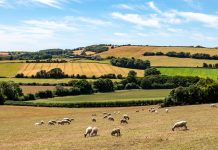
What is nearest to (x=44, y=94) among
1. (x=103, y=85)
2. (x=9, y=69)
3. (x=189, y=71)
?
(x=103, y=85)

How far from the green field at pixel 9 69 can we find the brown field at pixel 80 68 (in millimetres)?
2918

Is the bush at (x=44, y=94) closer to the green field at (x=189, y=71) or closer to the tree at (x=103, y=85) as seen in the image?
the tree at (x=103, y=85)

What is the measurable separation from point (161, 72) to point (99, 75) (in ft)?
98.5

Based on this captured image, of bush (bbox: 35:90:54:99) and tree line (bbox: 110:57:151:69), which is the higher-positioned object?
tree line (bbox: 110:57:151:69)

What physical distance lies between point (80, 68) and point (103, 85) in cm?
3525

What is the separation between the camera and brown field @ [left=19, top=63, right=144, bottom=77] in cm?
17202

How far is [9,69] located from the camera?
17962cm

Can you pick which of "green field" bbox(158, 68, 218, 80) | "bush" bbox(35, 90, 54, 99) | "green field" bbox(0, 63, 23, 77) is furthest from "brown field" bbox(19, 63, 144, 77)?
"bush" bbox(35, 90, 54, 99)

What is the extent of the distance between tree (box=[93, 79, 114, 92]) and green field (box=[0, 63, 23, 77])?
4635 cm

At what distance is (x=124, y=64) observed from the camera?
634 ft

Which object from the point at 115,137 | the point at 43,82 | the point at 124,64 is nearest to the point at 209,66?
the point at 124,64

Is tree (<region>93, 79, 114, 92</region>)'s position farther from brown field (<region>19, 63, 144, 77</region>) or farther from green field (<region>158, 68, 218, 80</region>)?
green field (<region>158, 68, 218, 80</region>)

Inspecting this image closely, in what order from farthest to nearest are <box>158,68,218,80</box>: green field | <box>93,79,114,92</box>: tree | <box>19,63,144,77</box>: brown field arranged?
<box>19,63,144,77</box>: brown field, <box>158,68,218,80</box>: green field, <box>93,79,114,92</box>: tree

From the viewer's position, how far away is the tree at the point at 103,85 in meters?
146
